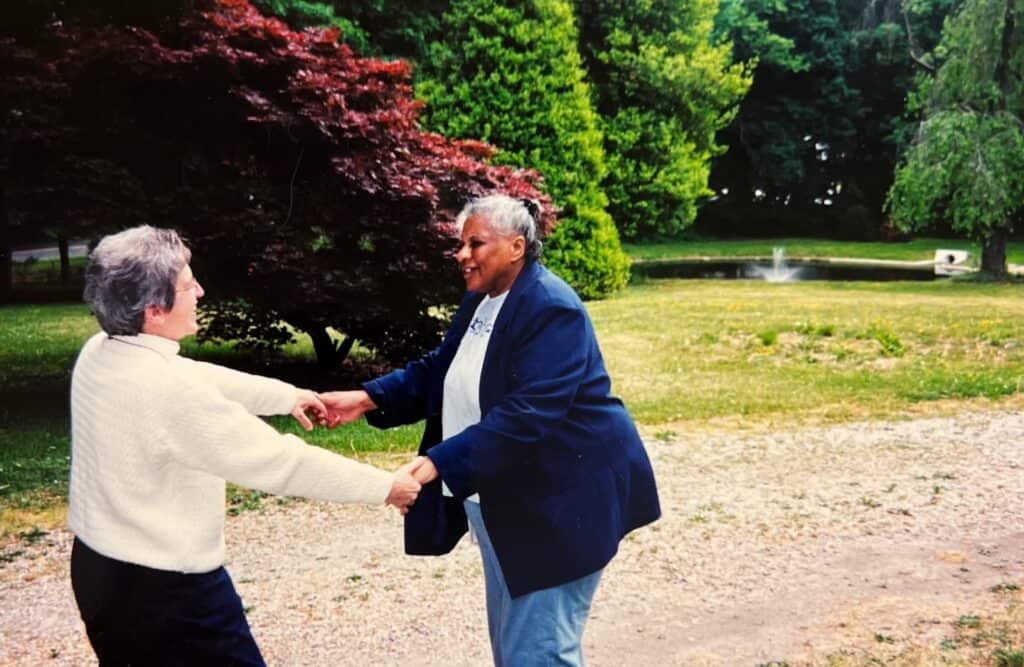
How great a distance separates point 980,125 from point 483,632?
70.0 feet

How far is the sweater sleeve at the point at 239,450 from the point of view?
2217 millimetres

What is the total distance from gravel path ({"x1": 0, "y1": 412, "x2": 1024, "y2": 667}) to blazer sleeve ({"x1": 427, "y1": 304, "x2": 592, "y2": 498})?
1.64 meters

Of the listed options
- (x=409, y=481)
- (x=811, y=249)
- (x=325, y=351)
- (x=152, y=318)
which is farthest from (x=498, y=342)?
(x=811, y=249)

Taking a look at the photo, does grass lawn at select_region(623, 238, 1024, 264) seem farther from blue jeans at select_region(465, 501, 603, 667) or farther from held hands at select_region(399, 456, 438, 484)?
held hands at select_region(399, 456, 438, 484)

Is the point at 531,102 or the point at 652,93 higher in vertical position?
the point at 652,93

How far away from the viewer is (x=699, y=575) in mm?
4988

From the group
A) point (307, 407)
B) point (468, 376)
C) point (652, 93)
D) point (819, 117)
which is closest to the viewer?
point (468, 376)

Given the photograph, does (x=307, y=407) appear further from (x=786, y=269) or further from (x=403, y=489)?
(x=786, y=269)

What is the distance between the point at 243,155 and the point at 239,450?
7383 mm

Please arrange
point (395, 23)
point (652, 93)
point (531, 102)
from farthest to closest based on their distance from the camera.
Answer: point (652, 93)
point (395, 23)
point (531, 102)

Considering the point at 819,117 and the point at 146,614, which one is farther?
the point at 819,117

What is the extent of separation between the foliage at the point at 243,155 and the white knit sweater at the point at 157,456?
20.8 feet

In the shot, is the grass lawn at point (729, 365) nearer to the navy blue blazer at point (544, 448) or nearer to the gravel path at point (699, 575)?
the gravel path at point (699, 575)

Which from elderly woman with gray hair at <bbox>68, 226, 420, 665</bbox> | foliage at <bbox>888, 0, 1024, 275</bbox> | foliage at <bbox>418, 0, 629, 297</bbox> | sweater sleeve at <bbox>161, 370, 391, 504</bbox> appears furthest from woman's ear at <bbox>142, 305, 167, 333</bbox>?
foliage at <bbox>888, 0, 1024, 275</bbox>
